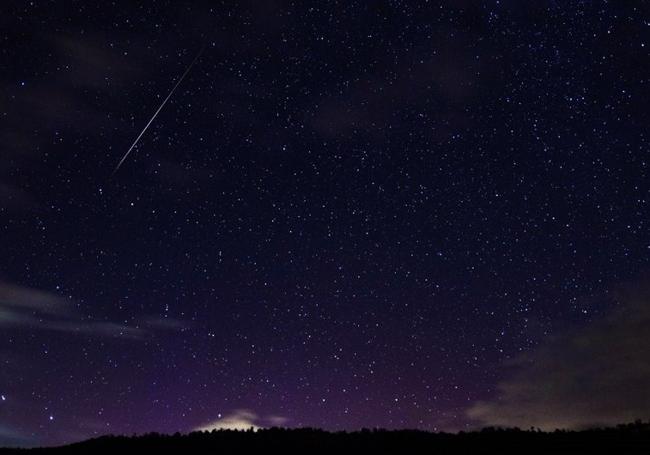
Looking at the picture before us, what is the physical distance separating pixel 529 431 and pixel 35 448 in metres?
15.8

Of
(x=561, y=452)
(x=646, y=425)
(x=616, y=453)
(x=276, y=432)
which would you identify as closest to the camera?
(x=616, y=453)

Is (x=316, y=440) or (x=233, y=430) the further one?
(x=233, y=430)

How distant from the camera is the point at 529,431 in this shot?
15445 millimetres

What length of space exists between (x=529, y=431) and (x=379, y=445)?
3959 millimetres

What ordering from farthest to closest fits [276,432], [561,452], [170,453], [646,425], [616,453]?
1. [276,432]
2. [170,453]
3. [646,425]
4. [561,452]
5. [616,453]

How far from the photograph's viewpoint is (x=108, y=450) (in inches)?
709

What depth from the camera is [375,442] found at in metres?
16.2

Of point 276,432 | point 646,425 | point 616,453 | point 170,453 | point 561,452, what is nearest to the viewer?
point 616,453

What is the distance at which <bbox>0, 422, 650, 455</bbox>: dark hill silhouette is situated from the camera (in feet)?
44.1

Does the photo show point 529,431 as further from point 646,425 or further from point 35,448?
point 35,448

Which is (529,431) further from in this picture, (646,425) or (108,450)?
(108,450)

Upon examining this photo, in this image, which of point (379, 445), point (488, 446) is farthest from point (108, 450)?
point (488, 446)

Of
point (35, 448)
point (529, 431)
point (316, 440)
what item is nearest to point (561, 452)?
point (529, 431)

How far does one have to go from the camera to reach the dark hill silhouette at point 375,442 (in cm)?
1343
